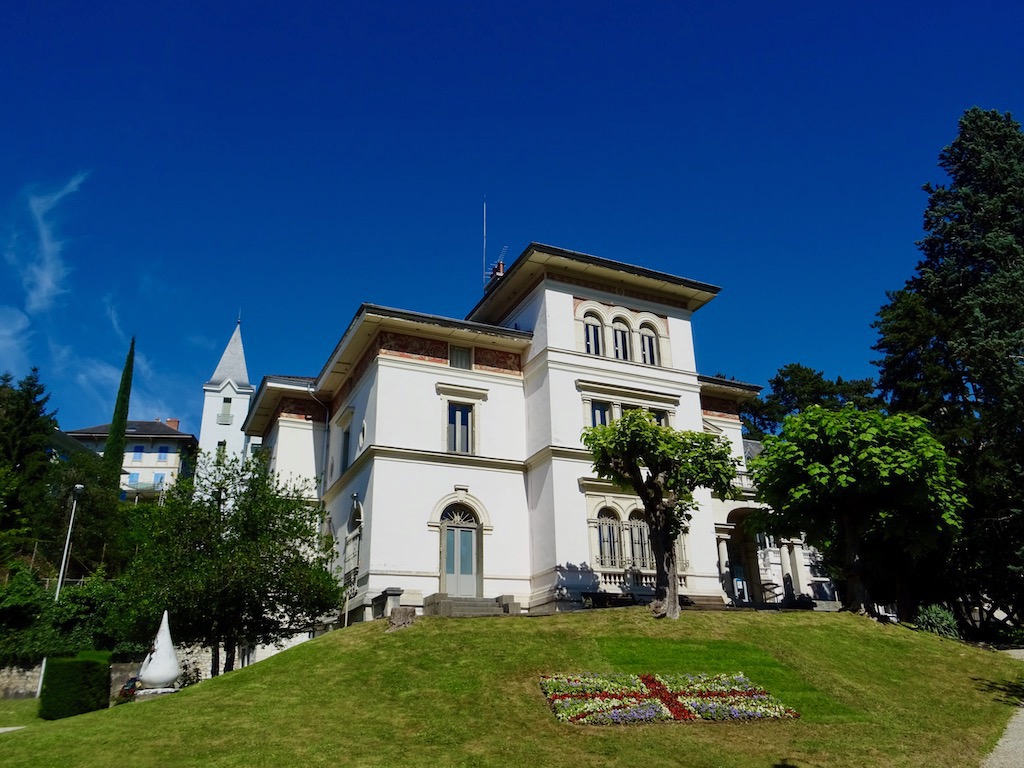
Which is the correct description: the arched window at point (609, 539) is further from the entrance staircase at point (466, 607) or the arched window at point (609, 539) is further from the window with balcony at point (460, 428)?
the window with balcony at point (460, 428)

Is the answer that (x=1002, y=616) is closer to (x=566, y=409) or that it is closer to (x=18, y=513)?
(x=566, y=409)

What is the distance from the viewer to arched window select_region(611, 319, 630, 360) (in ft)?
100

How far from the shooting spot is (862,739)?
14641mm

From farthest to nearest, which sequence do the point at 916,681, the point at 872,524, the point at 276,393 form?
the point at 276,393, the point at 872,524, the point at 916,681

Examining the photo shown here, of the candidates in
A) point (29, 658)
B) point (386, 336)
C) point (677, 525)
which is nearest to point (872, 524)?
point (677, 525)

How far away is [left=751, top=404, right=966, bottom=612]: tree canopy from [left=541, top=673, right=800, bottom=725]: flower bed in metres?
9.25

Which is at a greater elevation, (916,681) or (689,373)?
(689,373)

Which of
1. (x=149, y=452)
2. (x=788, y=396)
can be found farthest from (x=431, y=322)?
(x=149, y=452)

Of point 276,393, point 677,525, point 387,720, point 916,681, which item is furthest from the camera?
point 276,393

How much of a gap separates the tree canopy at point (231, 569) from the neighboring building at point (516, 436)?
8.10 ft

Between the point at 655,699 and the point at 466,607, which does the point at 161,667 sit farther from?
the point at 655,699

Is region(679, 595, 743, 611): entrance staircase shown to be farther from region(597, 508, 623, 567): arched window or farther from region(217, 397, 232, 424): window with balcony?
region(217, 397, 232, 424): window with balcony

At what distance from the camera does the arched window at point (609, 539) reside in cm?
2719

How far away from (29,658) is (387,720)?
18.9m
